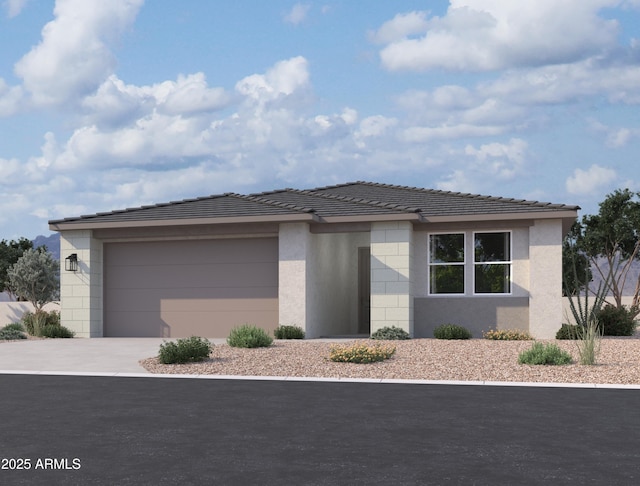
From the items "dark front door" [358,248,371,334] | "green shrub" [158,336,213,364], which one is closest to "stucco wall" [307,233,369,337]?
"dark front door" [358,248,371,334]

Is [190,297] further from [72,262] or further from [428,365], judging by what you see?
[428,365]

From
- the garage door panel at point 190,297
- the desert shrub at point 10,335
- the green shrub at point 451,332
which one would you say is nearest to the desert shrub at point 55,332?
the desert shrub at point 10,335

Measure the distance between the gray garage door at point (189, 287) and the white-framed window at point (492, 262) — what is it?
600 cm

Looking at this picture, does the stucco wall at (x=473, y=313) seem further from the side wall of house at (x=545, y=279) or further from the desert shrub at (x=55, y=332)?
the desert shrub at (x=55, y=332)

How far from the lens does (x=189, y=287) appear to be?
24312 mm

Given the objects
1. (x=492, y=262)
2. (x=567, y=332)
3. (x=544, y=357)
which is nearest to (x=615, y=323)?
(x=567, y=332)

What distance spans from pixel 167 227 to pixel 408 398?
14.1m

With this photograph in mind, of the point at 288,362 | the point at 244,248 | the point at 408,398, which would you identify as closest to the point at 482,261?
the point at 244,248

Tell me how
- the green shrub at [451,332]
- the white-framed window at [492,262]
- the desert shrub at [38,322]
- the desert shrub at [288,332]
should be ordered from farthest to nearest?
the desert shrub at [38,322] < the white-framed window at [492,262] < the desert shrub at [288,332] < the green shrub at [451,332]

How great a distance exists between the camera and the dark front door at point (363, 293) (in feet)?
90.1

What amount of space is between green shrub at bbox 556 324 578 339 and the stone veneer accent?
415 centimetres

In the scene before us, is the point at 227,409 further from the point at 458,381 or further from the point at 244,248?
the point at 244,248

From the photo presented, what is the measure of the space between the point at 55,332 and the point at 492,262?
44.6ft

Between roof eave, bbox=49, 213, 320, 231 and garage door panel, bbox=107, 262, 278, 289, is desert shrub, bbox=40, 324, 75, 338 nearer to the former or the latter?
garage door panel, bbox=107, 262, 278, 289
